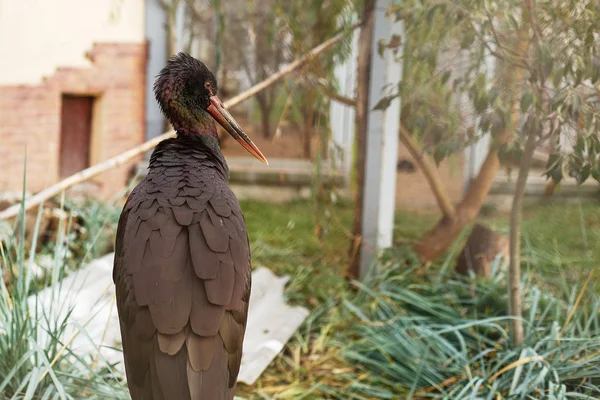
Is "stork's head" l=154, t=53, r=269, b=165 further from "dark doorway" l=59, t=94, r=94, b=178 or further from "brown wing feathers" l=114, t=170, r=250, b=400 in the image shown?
"dark doorway" l=59, t=94, r=94, b=178

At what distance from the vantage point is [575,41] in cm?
221

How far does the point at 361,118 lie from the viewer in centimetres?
347

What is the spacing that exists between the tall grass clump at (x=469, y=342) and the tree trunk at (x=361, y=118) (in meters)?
0.34

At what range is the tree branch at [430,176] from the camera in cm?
351

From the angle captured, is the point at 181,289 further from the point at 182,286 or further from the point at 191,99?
the point at 191,99

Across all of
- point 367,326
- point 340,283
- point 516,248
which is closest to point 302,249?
point 340,283

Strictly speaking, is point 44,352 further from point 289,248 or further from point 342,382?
point 289,248

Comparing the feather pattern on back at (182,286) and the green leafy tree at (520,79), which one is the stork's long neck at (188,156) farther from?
the green leafy tree at (520,79)

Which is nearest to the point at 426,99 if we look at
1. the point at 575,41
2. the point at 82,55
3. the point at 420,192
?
the point at 575,41

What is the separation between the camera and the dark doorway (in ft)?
16.1

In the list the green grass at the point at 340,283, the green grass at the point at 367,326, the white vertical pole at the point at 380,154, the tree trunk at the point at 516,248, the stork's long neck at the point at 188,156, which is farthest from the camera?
the white vertical pole at the point at 380,154

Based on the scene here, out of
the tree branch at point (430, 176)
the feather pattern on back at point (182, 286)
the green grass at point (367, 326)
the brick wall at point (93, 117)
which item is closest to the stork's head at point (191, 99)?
the feather pattern on back at point (182, 286)

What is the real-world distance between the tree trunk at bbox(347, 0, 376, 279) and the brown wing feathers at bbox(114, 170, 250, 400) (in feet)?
6.15

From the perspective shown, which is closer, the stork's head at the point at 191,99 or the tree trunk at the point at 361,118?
the stork's head at the point at 191,99
